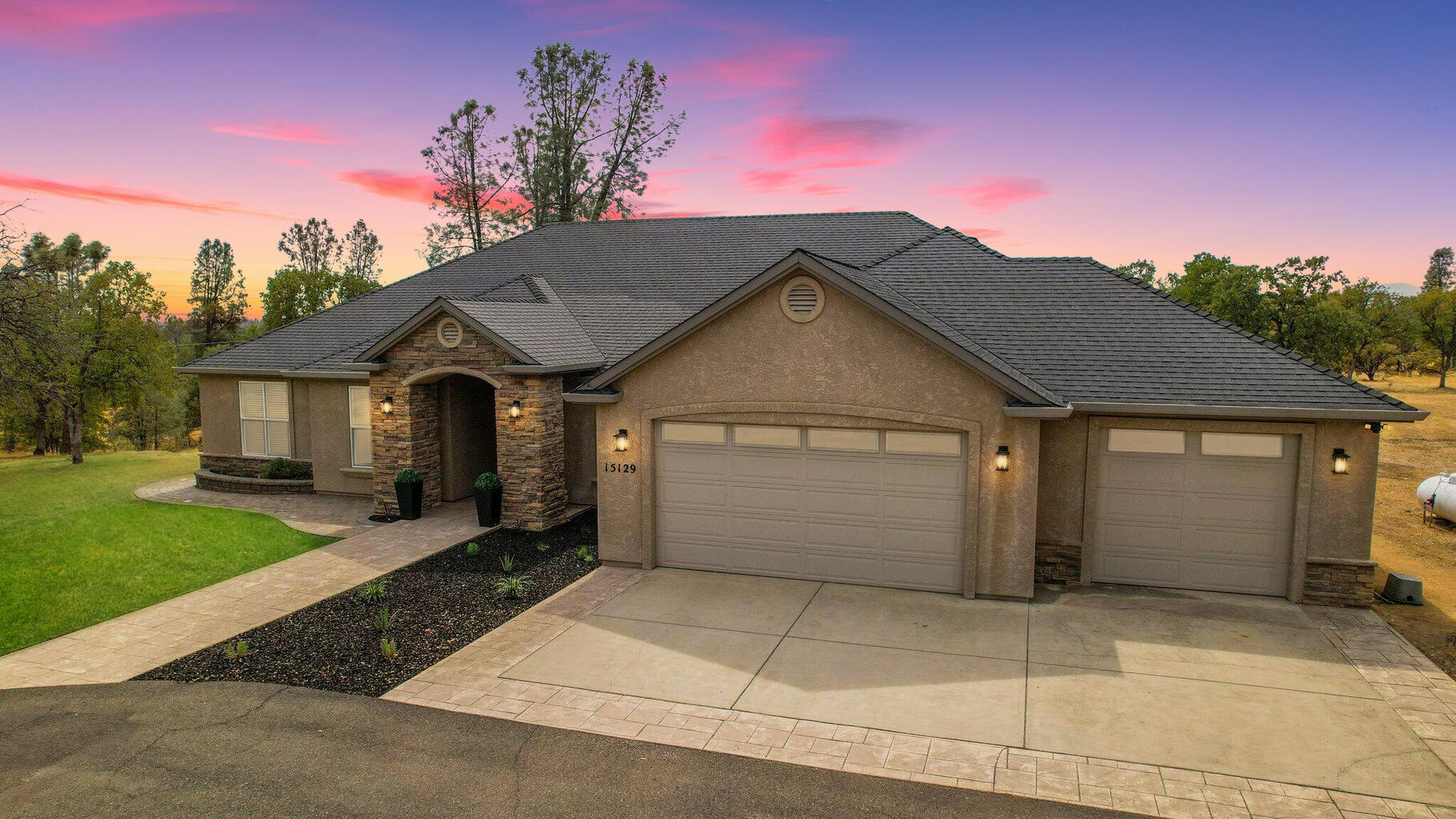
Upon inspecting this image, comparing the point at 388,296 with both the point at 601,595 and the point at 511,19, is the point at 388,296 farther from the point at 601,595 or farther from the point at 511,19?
the point at 601,595

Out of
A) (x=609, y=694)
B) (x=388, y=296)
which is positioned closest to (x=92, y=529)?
(x=388, y=296)

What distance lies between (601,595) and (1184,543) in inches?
325

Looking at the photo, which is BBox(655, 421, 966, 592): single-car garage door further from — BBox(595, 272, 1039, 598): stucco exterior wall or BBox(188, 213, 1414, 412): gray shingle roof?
BBox(188, 213, 1414, 412): gray shingle roof

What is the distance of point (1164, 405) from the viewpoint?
10984 mm

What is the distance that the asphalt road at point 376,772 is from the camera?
6320 millimetres

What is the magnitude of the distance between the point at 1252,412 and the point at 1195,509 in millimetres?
1540

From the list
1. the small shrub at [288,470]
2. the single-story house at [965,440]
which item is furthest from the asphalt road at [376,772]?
the small shrub at [288,470]

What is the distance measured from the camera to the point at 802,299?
37.1 feet

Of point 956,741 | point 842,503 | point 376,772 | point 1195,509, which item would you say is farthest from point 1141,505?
point 376,772

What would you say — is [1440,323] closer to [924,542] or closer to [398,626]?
[924,542]

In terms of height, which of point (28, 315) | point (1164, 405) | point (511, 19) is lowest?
point (1164, 405)

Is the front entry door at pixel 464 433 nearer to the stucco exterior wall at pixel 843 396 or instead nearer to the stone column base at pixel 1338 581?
the stucco exterior wall at pixel 843 396

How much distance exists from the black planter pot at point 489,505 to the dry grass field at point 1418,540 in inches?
545

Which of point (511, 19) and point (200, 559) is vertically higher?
point (511, 19)
